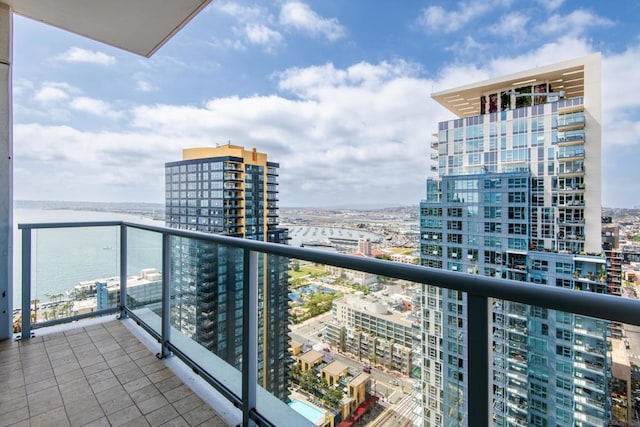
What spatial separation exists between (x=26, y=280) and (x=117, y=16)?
2.76m

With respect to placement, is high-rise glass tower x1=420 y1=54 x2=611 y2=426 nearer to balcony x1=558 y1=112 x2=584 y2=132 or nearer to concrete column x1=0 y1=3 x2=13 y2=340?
balcony x1=558 y1=112 x2=584 y2=132

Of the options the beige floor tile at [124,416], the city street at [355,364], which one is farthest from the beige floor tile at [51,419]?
the city street at [355,364]

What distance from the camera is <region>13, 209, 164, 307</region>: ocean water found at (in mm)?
2975

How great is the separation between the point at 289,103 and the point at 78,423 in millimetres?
20072

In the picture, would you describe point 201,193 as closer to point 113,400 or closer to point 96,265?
point 96,265

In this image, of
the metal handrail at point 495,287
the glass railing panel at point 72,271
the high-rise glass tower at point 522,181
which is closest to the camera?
the metal handrail at point 495,287

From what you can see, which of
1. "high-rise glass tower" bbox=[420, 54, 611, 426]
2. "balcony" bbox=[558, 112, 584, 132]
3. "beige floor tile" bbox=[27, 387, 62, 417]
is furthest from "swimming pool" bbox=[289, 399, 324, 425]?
"balcony" bbox=[558, 112, 584, 132]

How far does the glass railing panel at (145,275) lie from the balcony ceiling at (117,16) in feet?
6.67

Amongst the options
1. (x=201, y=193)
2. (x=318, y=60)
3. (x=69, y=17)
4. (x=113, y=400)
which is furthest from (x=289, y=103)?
(x=113, y=400)

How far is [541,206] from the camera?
13422 mm

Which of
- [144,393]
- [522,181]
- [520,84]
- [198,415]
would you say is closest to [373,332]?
[198,415]

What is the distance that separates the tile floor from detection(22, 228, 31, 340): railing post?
18cm

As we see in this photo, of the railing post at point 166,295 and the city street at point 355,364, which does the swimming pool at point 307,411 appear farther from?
the railing post at point 166,295

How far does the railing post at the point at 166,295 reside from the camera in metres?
2.55
